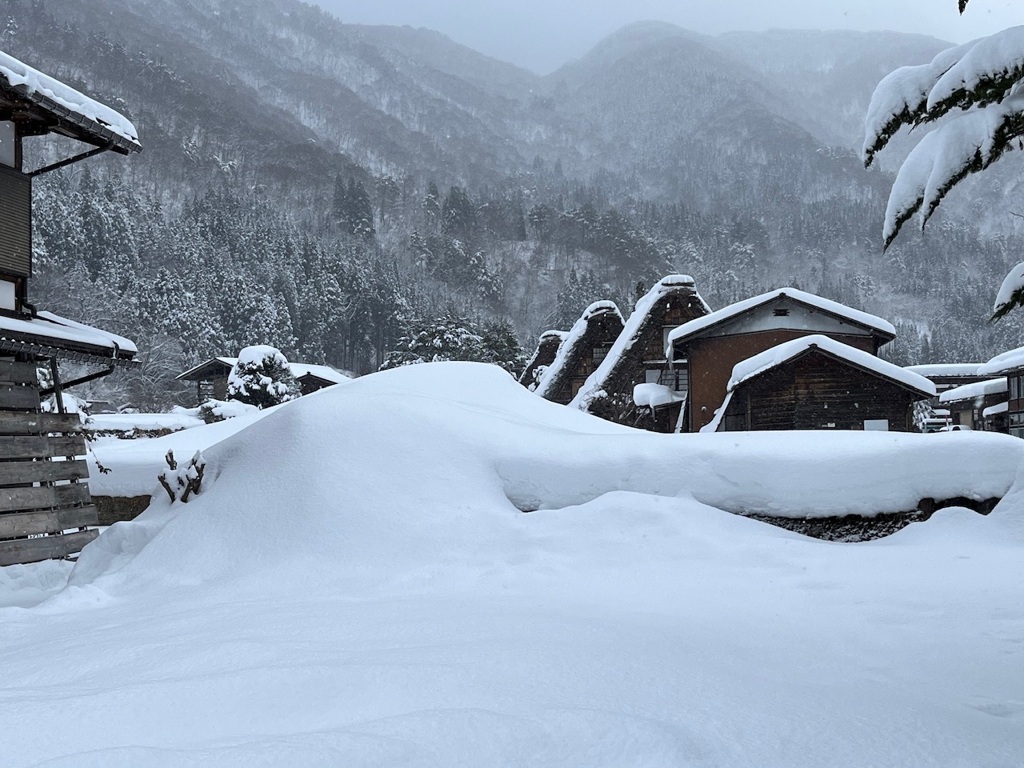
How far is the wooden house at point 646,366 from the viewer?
26.1 metres

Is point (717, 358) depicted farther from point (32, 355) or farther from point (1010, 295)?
point (1010, 295)

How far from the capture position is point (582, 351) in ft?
104

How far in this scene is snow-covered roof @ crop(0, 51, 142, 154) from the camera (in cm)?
834

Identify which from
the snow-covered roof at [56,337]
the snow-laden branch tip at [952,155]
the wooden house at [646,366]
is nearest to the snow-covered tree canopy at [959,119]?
the snow-laden branch tip at [952,155]

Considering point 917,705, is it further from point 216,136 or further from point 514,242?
point 216,136

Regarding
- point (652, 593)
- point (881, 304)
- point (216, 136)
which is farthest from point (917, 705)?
point (216, 136)

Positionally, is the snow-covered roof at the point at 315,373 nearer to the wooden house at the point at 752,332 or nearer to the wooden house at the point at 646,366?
the wooden house at the point at 646,366

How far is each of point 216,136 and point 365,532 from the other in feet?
414

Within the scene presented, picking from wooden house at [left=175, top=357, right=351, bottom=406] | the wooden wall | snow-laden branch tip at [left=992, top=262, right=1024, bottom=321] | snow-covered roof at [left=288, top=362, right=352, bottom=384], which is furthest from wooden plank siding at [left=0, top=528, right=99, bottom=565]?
snow-covered roof at [left=288, top=362, right=352, bottom=384]

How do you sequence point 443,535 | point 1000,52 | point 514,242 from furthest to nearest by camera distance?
point 514,242 < point 443,535 < point 1000,52

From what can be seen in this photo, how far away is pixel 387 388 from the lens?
28.8 ft

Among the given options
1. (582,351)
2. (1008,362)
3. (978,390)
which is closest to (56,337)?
(582,351)

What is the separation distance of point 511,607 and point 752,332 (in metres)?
19.0

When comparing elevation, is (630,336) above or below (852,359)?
below
